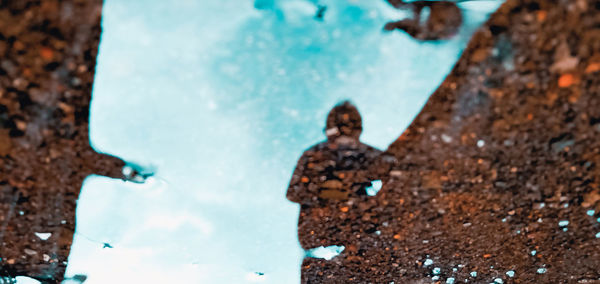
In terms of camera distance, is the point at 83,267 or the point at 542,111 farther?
the point at 83,267

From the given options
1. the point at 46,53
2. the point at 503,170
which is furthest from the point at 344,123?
the point at 46,53

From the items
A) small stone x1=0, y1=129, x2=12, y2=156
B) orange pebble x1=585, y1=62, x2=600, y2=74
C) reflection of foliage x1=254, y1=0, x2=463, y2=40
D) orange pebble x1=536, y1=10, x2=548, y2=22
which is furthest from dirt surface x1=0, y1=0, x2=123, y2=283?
orange pebble x1=585, y1=62, x2=600, y2=74

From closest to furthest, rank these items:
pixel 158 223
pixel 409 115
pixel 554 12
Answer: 1. pixel 554 12
2. pixel 409 115
3. pixel 158 223

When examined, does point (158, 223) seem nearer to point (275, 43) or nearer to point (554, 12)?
point (275, 43)

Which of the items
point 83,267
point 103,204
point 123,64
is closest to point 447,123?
point 123,64

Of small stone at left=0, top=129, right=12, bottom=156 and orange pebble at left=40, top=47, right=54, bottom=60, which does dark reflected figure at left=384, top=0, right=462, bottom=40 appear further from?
small stone at left=0, top=129, right=12, bottom=156

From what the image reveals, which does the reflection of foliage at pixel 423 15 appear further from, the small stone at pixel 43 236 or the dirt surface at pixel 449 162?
the small stone at pixel 43 236

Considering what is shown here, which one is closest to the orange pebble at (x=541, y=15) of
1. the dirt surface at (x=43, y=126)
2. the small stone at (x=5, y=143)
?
the dirt surface at (x=43, y=126)
